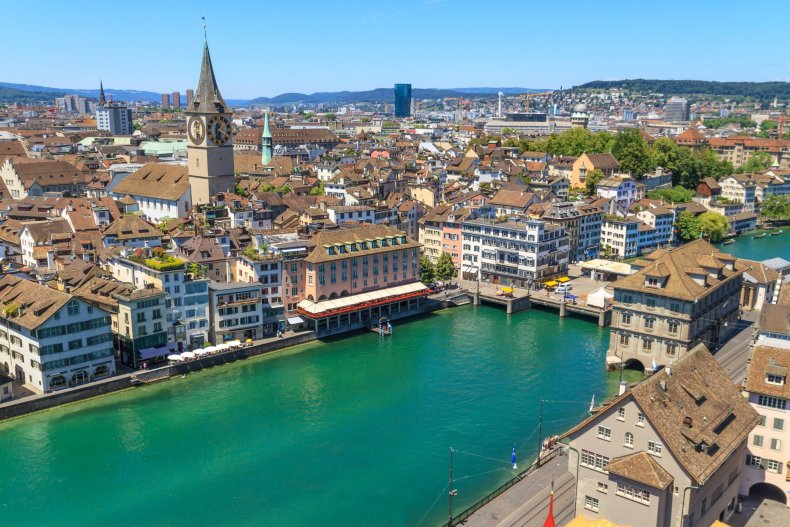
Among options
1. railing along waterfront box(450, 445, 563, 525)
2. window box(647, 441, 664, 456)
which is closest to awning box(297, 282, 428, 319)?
railing along waterfront box(450, 445, 563, 525)

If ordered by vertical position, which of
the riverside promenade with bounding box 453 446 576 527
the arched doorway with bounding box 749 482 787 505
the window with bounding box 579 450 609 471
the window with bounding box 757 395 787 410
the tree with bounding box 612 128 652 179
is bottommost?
the riverside promenade with bounding box 453 446 576 527

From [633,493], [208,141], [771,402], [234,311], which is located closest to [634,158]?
[208,141]

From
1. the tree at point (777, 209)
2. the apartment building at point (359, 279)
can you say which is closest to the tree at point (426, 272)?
the apartment building at point (359, 279)

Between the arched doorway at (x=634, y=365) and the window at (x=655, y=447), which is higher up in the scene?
the window at (x=655, y=447)

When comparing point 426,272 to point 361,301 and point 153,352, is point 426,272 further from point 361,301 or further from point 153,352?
point 153,352

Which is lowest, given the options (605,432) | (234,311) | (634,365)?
(634,365)

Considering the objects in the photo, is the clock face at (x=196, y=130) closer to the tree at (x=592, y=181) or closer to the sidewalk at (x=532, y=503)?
the tree at (x=592, y=181)

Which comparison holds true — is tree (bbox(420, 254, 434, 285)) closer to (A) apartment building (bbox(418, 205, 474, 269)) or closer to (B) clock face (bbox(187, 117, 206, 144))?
(A) apartment building (bbox(418, 205, 474, 269))
